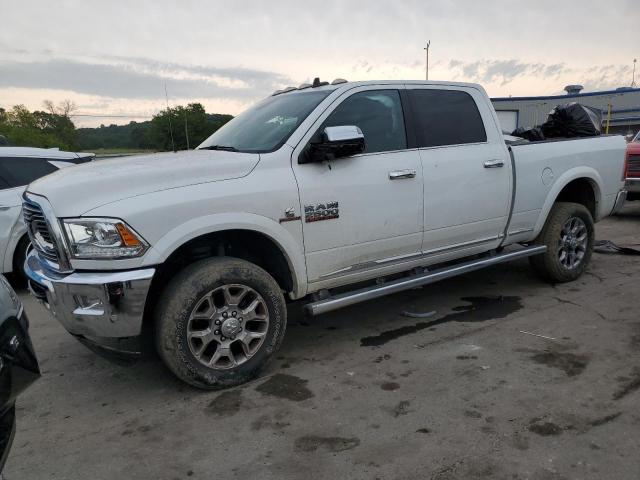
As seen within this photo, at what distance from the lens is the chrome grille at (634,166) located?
1005 centimetres

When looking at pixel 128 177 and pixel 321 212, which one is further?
pixel 321 212

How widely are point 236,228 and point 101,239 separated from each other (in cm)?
79

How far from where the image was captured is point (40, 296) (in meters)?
3.43

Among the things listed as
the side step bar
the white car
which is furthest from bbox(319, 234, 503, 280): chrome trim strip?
the white car

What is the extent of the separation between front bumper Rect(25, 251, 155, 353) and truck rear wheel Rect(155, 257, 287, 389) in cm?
21

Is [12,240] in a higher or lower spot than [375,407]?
higher

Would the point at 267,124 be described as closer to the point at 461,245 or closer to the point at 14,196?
the point at 461,245

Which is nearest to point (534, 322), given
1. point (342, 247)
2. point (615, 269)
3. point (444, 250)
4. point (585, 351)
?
point (585, 351)

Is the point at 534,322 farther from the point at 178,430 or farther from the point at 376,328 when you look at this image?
the point at 178,430

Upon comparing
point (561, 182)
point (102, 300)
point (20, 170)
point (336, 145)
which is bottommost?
point (102, 300)

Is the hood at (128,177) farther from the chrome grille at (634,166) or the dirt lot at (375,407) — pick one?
the chrome grille at (634,166)

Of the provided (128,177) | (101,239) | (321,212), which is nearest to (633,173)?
(321,212)

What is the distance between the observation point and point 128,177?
10.5 ft

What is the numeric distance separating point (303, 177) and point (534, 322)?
2.40 m
